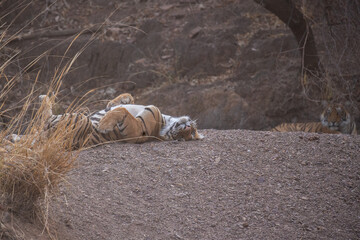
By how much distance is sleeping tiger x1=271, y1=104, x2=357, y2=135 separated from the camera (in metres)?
7.11

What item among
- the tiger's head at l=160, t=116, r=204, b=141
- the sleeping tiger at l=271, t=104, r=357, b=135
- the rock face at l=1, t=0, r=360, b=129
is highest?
the tiger's head at l=160, t=116, r=204, b=141

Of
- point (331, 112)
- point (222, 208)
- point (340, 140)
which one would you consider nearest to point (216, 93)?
point (331, 112)

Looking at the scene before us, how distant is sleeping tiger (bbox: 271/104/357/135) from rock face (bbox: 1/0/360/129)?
810mm

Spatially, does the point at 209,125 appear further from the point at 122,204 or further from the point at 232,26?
the point at 122,204

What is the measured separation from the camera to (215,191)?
3387 millimetres

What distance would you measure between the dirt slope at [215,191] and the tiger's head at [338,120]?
9.58ft

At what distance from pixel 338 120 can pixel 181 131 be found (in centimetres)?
368

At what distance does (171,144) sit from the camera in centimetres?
428

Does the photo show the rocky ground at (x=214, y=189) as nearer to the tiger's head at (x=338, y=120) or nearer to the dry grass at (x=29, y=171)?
the dry grass at (x=29, y=171)

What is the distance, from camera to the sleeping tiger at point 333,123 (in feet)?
23.3

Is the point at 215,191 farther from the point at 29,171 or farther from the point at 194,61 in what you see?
the point at 194,61

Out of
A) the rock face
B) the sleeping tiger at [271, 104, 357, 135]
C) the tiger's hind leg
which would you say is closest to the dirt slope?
the tiger's hind leg

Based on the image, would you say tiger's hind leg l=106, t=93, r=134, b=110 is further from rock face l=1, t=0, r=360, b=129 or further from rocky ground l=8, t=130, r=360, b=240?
rock face l=1, t=0, r=360, b=129

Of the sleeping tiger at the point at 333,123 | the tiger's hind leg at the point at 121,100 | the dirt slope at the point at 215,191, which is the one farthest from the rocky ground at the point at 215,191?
the sleeping tiger at the point at 333,123
